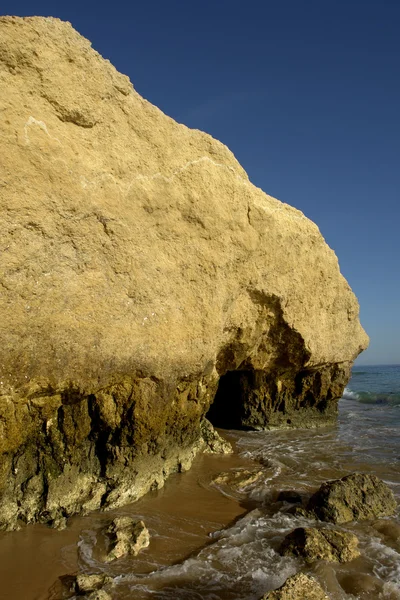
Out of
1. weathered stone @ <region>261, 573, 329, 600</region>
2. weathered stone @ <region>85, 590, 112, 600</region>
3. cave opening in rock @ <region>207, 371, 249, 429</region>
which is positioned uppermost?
cave opening in rock @ <region>207, 371, 249, 429</region>

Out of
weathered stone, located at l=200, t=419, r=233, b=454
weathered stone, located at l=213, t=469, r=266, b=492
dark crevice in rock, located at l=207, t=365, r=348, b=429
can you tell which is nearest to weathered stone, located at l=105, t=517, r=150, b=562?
weathered stone, located at l=213, t=469, r=266, b=492

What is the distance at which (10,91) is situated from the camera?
4949 millimetres

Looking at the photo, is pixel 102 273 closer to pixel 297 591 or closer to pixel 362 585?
pixel 297 591

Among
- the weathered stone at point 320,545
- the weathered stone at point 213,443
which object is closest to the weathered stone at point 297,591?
the weathered stone at point 320,545

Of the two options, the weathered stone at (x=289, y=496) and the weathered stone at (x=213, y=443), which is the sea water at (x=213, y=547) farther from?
the weathered stone at (x=213, y=443)

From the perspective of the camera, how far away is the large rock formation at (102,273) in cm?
493

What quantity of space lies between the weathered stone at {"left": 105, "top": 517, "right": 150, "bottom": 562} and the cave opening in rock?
576 cm

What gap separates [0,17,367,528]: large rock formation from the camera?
16.2ft

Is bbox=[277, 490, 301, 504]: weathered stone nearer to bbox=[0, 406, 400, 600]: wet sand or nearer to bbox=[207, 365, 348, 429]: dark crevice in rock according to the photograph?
bbox=[0, 406, 400, 600]: wet sand

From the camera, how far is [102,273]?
5.60m

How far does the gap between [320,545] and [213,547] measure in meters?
1.13

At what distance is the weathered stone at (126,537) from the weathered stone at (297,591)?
1712mm

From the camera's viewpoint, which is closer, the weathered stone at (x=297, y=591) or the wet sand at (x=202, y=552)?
the weathered stone at (x=297, y=591)

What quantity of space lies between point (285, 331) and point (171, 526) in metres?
5.04
